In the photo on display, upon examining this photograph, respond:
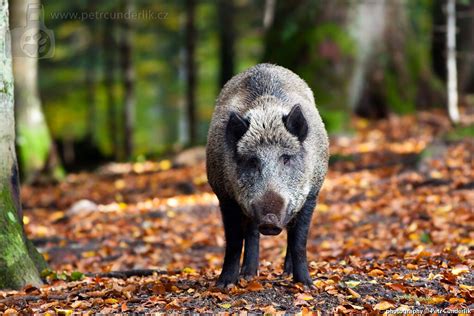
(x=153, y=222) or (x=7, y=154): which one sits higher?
(x=7, y=154)

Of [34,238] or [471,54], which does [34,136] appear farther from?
[471,54]

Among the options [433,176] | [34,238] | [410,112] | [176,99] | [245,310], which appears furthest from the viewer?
[176,99]

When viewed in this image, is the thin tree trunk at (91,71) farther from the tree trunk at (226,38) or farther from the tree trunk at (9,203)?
the tree trunk at (9,203)

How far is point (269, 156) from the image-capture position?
18.6 feet

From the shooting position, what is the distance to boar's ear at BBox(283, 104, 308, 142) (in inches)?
230

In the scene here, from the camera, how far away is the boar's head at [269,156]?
5480mm

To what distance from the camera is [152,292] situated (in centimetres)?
606

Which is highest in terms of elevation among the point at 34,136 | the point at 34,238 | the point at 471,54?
the point at 471,54

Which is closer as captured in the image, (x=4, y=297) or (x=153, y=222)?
(x=4, y=297)

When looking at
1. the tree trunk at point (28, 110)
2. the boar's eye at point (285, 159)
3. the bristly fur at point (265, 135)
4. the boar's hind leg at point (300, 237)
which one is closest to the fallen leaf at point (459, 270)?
the boar's hind leg at point (300, 237)

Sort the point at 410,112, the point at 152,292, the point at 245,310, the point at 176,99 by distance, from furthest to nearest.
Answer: the point at 176,99 → the point at 410,112 → the point at 152,292 → the point at 245,310

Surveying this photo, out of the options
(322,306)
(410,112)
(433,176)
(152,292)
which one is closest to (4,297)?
(152,292)

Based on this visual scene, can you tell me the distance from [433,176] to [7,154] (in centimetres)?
801

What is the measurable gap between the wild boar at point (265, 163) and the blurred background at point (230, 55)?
737cm
